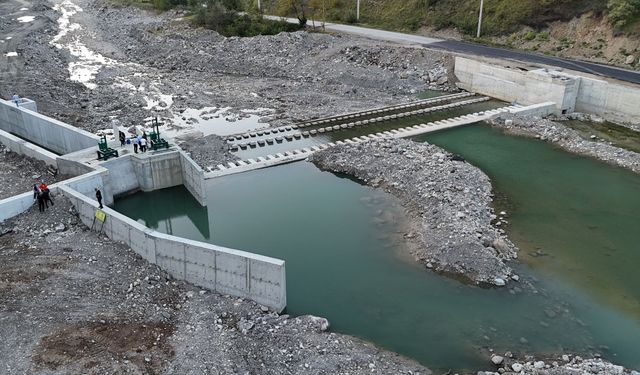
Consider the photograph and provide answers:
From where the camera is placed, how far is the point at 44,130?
28.0 metres

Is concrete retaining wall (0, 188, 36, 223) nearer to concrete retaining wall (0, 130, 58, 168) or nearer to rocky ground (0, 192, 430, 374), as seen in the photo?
rocky ground (0, 192, 430, 374)

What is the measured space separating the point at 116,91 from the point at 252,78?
10.8 m

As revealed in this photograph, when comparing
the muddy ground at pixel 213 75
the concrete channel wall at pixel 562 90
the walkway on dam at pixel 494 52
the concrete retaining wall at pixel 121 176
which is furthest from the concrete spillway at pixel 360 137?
the walkway on dam at pixel 494 52

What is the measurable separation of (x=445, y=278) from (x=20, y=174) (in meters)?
19.1

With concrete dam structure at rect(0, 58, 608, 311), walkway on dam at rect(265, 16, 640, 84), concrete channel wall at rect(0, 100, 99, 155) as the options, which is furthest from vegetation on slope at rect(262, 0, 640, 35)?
concrete channel wall at rect(0, 100, 99, 155)

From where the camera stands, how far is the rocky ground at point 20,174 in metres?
21.9

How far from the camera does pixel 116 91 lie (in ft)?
127

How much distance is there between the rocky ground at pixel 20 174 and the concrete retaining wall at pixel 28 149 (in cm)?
22

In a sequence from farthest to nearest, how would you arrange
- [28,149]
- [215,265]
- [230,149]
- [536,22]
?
[536,22] → [230,149] → [28,149] → [215,265]

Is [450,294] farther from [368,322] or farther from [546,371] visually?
[546,371]

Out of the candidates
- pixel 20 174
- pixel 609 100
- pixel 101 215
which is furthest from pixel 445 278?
pixel 609 100

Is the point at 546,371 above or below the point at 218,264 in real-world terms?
below

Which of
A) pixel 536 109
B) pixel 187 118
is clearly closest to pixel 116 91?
pixel 187 118

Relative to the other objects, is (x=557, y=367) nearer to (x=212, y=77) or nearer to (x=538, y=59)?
(x=538, y=59)
